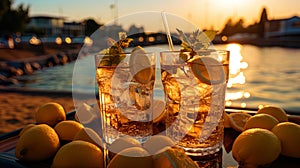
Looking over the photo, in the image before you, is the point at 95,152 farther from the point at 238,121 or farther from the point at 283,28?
the point at 283,28

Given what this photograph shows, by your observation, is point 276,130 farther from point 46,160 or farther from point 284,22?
point 284,22

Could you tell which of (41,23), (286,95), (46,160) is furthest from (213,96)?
(41,23)

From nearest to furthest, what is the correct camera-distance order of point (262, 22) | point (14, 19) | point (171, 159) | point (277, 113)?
point (171, 159)
point (277, 113)
point (14, 19)
point (262, 22)

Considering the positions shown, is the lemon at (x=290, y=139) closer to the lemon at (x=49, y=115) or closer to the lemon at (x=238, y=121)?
the lemon at (x=238, y=121)

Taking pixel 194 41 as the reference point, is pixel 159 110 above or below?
below

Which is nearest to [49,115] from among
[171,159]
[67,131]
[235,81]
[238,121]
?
[67,131]

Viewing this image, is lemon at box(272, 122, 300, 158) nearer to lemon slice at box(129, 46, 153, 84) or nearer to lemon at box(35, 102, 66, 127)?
lemon slice at box(129, 46, 153, 84)

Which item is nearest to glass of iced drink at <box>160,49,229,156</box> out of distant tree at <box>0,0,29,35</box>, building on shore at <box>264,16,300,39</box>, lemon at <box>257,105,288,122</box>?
lemon at <box>257,105,288,122</box>

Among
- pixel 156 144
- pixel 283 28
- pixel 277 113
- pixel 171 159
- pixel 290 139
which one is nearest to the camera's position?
pixel 171 159
